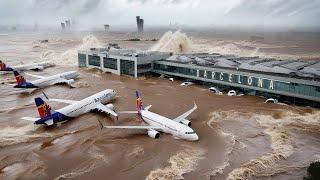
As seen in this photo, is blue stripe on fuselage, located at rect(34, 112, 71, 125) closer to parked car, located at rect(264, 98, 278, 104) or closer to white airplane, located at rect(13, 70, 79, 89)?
white airplane, located at rect(13, 70, 79, 89)

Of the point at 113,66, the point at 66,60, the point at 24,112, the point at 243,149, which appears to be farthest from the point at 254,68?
the point at 66,60

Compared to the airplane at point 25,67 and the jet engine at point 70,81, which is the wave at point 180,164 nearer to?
the jet engine at point 70,81

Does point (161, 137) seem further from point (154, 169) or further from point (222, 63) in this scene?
point (222, 63)

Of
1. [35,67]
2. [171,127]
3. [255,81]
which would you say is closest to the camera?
[171,127]

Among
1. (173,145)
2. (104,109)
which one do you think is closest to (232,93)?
(104,109)

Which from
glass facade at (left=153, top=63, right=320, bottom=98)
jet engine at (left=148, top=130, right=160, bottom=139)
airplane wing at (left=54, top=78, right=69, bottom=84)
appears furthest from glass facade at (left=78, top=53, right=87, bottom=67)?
jet engine at (left=148, top=130, right=160, bottom=139)

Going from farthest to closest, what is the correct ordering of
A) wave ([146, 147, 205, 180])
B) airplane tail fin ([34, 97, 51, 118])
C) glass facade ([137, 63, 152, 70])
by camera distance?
glass facade ([137, 63, 152, 70]), airplane tail fin ([34, 97, 51, 118]), wave ([146, 147, 205, 180])

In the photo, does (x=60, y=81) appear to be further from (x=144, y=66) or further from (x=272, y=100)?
(x=272, y=100)
